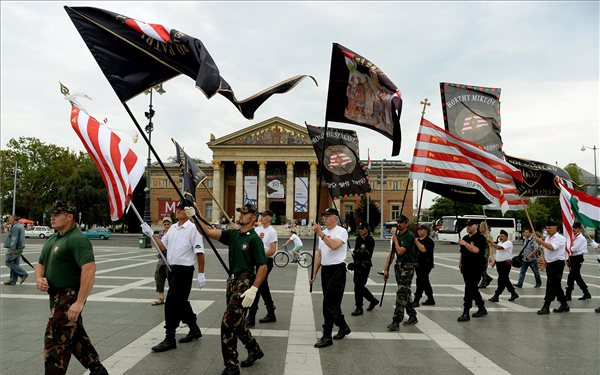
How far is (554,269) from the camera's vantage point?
9.02 meters

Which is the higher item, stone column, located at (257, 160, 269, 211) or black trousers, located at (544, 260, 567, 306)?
stone column, located at (257, 160, 269, 211)

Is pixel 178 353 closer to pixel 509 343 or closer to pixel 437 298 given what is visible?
pixel 509 343

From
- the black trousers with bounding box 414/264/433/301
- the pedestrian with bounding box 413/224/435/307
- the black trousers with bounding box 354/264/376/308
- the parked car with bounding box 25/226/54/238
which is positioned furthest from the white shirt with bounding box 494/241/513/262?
the parked car with bounding box 25/226/54/238

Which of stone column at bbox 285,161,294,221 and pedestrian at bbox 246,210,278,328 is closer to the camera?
pedestrian at bbox 246,210,278,328

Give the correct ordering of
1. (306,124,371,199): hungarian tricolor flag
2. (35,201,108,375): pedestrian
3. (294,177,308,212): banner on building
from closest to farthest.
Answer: (35,201,108,375): pedestrian, (306,124,371,199): hungarian tricolor flag, (294,177,308,212): banner on building

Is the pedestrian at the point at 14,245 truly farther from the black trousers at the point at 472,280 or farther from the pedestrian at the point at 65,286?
the black trousers at the point at 472,280

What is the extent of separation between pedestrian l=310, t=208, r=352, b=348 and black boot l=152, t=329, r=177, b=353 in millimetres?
1816

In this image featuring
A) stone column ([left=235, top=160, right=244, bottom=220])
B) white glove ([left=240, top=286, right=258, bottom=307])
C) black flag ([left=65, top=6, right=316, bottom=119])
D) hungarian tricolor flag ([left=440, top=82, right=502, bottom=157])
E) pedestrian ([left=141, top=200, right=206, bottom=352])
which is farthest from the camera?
stone column ([left=235, top=160, right=244, bottom=220])

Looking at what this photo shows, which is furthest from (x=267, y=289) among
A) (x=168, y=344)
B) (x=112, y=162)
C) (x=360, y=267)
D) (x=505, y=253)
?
(x=505, y=253)

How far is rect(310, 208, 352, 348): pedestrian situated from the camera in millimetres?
5941

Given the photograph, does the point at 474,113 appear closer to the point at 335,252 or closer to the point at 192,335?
the point at 335,252

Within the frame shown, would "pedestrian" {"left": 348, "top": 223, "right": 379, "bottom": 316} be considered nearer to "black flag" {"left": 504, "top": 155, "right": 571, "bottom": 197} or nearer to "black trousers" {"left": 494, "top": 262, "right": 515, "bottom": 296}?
"black trousers" {"left": 494, "top": 262, "right": 515, "bottom": 296}

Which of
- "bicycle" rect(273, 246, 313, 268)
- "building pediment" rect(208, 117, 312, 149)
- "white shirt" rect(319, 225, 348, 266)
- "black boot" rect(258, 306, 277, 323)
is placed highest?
"building pediment" rect(208, 117, 312, 149)

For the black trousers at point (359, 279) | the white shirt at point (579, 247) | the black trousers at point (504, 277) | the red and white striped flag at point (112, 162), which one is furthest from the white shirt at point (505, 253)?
the red and white striped flag at point (112, 162)
